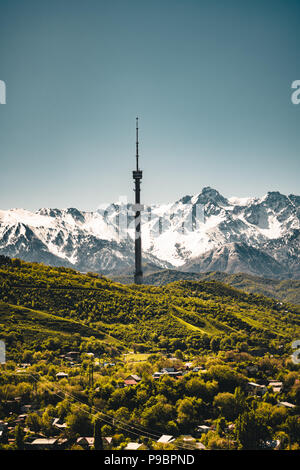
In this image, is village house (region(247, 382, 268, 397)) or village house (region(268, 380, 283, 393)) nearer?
village house (region(247, 382, 268, 397))

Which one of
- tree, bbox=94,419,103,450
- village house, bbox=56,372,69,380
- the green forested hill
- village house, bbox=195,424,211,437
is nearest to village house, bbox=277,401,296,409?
village house, bbox=195,424,211,437

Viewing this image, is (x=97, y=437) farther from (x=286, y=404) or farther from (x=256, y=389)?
(x=256, y=389)

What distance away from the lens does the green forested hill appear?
14450 centimetres

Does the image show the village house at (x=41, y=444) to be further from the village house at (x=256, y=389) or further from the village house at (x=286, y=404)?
the village house at (x=286, y=404)

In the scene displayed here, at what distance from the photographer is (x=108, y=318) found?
164625 mm

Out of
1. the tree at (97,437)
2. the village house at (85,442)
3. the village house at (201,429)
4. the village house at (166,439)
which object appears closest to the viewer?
the tree at (97,437)

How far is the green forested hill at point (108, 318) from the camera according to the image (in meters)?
144

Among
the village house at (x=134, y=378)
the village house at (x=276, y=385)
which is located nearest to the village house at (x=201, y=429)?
the village house at (x=276, y=385)

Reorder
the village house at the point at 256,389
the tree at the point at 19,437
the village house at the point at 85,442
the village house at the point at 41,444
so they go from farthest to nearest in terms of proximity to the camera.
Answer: the village house at the point at 256,389, the village house at the point at 85,442, the village house at the point at 41,444, the tree at the point at 19,437

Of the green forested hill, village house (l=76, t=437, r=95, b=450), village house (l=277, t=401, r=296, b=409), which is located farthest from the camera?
the green forested hill

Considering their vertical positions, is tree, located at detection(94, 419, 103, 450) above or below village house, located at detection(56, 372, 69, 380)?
above

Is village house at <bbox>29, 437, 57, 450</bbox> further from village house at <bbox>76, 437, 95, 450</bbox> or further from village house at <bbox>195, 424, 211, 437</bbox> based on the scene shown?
village house at <bbox>195, 424, 211, 437</bbox>

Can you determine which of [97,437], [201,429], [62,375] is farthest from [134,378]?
[97,437]

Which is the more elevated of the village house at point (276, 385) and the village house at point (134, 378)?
the village house at point (276, 385)
